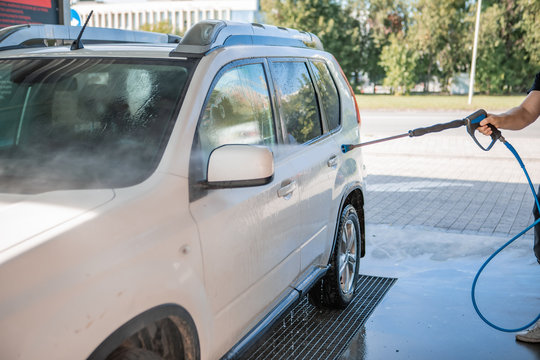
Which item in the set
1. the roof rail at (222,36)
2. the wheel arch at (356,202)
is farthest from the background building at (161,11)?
the roof rail at (222,36)

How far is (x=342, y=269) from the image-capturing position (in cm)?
444

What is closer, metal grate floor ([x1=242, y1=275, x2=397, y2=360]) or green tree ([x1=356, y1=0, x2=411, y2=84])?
metal grate floor ([x1=242, y1=275, x2=397, y2=360])

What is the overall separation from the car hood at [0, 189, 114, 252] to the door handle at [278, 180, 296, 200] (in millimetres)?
1150

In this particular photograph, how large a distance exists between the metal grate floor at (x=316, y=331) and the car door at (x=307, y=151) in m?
0.53

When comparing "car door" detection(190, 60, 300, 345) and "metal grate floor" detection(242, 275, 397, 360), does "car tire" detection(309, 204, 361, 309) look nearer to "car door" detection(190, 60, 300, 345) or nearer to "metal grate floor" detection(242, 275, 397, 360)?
"metal grate floor" detection(242, 275, 397, 360)

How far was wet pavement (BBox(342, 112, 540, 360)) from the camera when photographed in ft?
12.9

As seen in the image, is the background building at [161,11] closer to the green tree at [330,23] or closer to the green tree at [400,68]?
the green tree at [330,23]

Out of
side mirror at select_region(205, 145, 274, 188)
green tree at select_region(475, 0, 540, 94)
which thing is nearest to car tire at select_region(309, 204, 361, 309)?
side mirror at select_region(205, 145, 274, 188)

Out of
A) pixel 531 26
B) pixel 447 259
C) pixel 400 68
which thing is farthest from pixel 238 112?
pixel 531 26

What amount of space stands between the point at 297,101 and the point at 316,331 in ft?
5.33

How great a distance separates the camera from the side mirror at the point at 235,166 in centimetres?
225

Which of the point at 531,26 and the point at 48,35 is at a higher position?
the point at 531,26

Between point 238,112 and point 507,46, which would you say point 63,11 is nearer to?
point 238,112

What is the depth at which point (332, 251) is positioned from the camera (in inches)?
165
